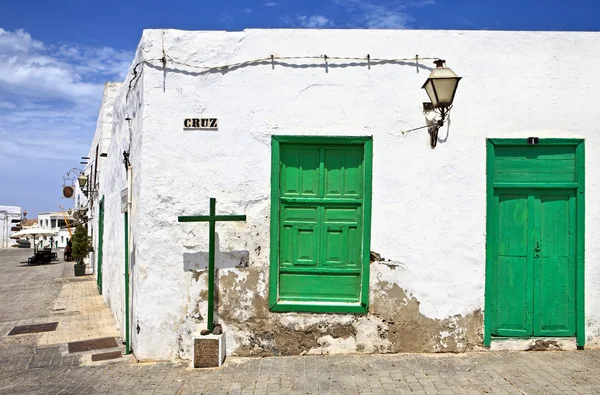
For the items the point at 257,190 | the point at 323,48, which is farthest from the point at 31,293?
the point at 323,48

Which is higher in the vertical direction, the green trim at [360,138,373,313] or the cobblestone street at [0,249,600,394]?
the green trim at [360,138,373,313]

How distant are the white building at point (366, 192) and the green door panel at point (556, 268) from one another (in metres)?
0.02

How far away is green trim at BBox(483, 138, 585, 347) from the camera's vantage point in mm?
6016

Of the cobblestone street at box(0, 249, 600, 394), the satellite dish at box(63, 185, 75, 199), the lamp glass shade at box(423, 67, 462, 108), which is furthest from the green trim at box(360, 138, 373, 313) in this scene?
the satellite dish at box(63, 185, 75, 199)

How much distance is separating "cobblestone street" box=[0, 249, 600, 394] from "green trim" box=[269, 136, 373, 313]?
0.56 meters

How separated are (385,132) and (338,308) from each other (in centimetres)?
212

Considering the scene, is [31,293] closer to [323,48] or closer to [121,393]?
[121,393]

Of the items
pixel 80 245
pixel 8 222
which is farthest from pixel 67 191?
pixel 8 222

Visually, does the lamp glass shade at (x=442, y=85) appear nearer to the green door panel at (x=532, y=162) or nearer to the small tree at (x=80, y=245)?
the green door panel at (x=532, y=162)

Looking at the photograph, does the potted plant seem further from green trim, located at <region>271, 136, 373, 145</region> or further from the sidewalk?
green trim, located at <region>271, 136, 373, 145</region>

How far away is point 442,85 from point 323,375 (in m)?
3.33

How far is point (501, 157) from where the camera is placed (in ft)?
20.0

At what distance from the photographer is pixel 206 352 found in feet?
18.6

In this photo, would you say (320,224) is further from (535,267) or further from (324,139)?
(535,267)
